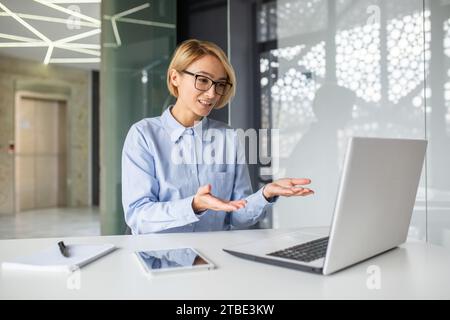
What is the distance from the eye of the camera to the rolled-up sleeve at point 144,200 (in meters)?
1.46

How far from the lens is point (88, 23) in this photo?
5324mm

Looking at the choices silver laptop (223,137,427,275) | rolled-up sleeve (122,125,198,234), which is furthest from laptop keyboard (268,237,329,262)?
rolled-up sleeve (122,125,198,234)

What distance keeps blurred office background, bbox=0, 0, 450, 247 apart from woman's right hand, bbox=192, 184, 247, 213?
6.03 feet

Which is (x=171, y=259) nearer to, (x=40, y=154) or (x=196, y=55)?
(x=196, y=55)

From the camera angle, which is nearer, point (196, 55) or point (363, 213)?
point (363, 213)

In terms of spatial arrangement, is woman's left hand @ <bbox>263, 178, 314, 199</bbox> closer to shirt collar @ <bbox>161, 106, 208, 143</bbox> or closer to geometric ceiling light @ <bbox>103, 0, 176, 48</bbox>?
shirt collar @ <bbox>161, 106, 208, 143</bbox>

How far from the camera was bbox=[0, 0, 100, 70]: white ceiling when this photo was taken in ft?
14.4

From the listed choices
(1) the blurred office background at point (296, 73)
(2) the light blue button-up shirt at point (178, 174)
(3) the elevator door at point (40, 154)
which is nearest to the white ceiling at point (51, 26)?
(1) the blurred office background at point (296, 73)

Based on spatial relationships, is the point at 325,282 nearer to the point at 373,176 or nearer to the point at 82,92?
the point at 373,176

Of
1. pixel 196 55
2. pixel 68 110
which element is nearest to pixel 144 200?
pixel 196 55

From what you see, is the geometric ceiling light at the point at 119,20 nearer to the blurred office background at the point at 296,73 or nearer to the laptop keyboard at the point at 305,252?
the blurred office background at the point at 296,73

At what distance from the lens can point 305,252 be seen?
3.36ft

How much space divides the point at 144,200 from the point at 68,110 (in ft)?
25.8
